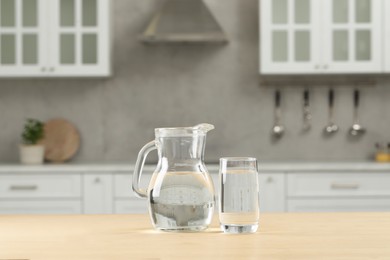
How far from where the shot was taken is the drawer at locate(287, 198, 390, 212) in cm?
427

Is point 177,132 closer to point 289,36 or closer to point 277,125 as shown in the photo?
point 289,36

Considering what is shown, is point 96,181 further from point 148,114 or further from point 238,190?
point 238,190

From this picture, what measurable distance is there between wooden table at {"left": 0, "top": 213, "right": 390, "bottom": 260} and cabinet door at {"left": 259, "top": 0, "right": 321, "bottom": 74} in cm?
266

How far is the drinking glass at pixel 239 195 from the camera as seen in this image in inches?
63.5

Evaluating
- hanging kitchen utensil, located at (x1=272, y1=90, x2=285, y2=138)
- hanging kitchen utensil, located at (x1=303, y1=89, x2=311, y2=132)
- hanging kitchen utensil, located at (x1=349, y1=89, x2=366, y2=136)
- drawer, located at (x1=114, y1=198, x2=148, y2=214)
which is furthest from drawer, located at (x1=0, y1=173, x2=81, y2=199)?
hanging kitchen utensil, located at (x1=349, y1=89, x2=366, y2=136)

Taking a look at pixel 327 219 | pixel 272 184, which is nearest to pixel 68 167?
pixel 272 184

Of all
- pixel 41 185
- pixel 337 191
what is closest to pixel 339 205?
pixel 337 191

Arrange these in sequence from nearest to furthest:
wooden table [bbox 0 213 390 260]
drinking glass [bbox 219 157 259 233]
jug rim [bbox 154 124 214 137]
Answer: wooden table [bbox 0 213 390 260]
drinking glass [bbox 219 157 259 233]
jug rim [bbox 154 124 214 137]

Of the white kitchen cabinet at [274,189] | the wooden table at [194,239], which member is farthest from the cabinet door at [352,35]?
the wooden table at [194,239]

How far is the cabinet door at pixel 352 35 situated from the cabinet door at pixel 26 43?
1678mm

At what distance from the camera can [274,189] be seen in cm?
431

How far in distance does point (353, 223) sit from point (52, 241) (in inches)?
27.8

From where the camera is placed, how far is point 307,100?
4941mm

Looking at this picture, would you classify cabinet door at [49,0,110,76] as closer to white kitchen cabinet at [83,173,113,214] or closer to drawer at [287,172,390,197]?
white kitchen cabinet at [83,173,113,214]
